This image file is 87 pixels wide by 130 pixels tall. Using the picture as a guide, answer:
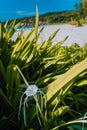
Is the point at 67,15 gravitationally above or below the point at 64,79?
above

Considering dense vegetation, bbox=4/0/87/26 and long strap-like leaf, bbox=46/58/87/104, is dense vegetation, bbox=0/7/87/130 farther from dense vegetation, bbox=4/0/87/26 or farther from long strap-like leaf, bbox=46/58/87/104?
dense vegetation, bbox=4/0/87/26

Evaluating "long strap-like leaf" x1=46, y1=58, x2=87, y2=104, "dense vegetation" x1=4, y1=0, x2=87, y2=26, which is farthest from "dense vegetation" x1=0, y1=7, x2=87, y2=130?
"dense vegetation" x1=4, y1=0, x2=87, y2=26

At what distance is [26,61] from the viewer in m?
2.06

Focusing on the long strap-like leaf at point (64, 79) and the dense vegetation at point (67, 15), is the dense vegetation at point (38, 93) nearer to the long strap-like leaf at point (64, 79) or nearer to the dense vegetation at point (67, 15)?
the long strap-like leaf at point (64, 79)

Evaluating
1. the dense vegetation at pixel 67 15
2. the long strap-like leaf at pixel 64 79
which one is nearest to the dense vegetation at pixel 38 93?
the long strap-like leaf at pixel 64 79

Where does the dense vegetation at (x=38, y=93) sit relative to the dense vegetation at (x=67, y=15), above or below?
below

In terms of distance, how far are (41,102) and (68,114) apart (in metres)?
0.34

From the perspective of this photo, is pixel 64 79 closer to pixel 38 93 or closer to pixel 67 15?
pixel 38 93

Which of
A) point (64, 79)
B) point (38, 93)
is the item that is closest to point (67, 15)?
point (38, 93)

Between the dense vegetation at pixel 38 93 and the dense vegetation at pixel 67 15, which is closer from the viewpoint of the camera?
the dense vegetation at pixel 38 93

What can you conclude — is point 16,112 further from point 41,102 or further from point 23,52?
point 23,52

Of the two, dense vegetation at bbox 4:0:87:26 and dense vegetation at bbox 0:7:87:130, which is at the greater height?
dense vegetation at bbox 4:0:87:26

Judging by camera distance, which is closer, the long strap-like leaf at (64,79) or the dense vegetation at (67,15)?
the long strap-like leaf at (64,79)

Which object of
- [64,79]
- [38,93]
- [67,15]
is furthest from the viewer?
[67,15]
